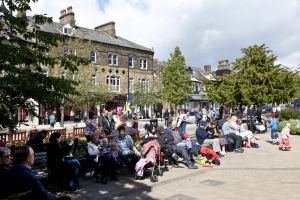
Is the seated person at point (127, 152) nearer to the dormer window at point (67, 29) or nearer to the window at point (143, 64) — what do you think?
the dormer window at point (67, 29)

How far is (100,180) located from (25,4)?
517 centimetres

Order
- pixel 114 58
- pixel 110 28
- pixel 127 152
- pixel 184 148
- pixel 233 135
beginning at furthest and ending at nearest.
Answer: pixel 110 28 < pixel 114 58 < pixel 233 135 < pixel 184 148 < pixel 127 152

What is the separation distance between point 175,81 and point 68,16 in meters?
17.0

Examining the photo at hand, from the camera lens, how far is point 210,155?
39.2 ft

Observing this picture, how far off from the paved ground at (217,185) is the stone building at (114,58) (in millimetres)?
29608

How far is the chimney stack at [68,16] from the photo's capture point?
132 feet

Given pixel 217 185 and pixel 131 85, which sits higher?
pixel 131 85

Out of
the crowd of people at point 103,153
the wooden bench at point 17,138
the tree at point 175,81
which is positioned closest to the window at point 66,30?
the tree at point 175,81

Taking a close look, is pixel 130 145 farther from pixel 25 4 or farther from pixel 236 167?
pixel 25 4

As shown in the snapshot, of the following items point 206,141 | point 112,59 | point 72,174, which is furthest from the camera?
point 112,59

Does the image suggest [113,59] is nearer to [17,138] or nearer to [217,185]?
[17,138]

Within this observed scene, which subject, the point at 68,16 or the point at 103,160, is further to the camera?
the point at 68,16

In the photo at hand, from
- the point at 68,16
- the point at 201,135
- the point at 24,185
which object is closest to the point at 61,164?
the point at 24,185

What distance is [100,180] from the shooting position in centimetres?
938
